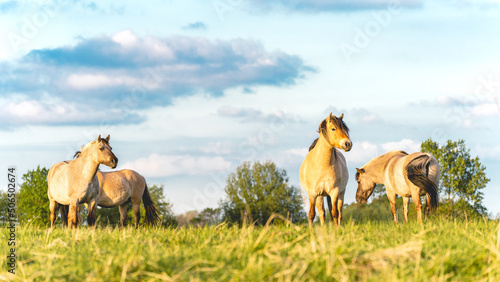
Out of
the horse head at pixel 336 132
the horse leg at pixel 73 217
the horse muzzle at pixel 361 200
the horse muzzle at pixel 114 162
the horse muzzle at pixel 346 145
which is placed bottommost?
the horse leg at pixel 73 217

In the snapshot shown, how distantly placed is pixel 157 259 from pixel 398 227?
17.2ft

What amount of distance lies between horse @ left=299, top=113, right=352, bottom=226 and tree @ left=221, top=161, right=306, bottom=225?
33195 mm

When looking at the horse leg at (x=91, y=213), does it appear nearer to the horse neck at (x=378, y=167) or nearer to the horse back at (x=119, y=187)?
the horse back at (x=119, y=187)

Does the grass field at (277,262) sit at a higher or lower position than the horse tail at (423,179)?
lower

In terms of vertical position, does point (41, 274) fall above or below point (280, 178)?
below

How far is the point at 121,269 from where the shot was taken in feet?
19.0

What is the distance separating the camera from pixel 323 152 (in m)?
12.6

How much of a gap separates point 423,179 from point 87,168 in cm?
998

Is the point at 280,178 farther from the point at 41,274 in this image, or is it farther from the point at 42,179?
the point at 41,274

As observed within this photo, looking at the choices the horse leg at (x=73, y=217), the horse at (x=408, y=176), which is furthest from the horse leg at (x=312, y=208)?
the horse leg at (x=73, y=217)

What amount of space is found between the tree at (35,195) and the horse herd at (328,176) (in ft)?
48.5

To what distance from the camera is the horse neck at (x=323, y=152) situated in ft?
41.0

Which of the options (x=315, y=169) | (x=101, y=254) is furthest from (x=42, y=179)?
(x=101, y=254)

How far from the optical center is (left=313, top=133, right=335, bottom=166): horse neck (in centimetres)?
A: 1249
